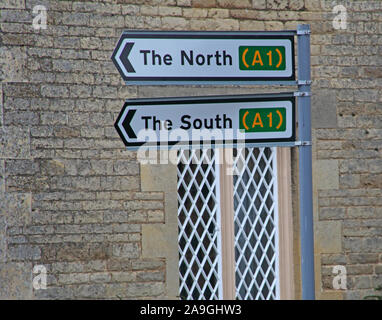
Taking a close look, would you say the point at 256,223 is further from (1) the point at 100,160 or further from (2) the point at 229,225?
(1) the point at 100,160

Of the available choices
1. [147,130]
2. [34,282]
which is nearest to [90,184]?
[34,282]

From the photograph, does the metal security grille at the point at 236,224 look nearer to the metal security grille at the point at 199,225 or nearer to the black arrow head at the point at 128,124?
the metal security grille at the point at 199,225

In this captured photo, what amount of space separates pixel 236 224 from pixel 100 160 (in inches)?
60.6

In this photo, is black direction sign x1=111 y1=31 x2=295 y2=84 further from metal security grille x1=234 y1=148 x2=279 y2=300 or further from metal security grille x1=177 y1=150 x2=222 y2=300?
metal security grille x1=234 y1=148 x2=279 y2=300

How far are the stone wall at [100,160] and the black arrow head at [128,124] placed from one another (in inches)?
111

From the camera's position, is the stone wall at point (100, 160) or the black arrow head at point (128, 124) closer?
the black arrow head at point (128, 124)

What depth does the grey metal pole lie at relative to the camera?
443cm

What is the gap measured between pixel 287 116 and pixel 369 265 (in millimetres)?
3998

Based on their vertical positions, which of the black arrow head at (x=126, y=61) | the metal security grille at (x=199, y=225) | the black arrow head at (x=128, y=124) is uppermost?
the black arrow head at (x=126, y=61)

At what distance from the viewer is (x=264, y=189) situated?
8195mm

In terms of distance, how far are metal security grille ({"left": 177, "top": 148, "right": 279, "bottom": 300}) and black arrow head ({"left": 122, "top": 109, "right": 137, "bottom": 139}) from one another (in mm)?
3145

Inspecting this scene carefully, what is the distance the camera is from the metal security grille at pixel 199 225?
25.9ft

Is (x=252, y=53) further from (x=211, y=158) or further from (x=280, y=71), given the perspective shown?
(x=211, y=158)

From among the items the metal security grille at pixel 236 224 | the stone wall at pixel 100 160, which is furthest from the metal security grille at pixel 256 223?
the stone wall at pixel 100 160
